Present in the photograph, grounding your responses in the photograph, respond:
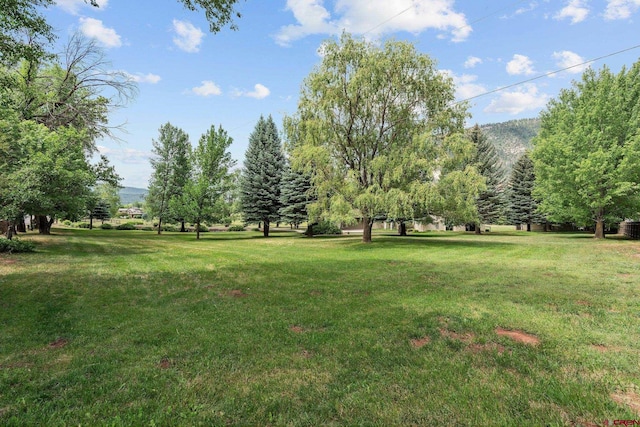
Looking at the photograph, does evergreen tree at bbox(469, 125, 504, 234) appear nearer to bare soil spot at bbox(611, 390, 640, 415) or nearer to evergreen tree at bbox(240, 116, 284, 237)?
evergreen tree at bbox(240, 116, 284, 237)

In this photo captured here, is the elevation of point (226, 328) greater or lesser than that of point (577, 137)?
lesser

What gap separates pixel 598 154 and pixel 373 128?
48.4ft

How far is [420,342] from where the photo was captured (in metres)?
4.43

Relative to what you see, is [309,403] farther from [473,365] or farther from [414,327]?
[414,327]

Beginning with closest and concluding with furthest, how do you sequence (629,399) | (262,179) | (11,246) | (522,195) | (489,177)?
(629,399) → (11,246) → (262,179) → (489,177) → (522,195)

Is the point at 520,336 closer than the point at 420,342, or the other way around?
the point at 420,342

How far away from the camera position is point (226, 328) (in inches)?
198

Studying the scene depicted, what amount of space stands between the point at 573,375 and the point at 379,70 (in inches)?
725

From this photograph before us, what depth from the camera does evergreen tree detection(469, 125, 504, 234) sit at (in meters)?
36.6

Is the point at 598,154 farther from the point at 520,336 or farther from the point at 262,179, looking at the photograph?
the point at 262,179

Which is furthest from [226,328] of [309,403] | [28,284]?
[28,284]

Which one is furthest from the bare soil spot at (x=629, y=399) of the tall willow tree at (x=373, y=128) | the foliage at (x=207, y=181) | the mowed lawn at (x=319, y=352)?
the foliage at (x=207, y=181)

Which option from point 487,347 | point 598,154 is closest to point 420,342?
point 487,347

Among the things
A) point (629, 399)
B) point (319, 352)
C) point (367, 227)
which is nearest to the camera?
point (629, 399)
